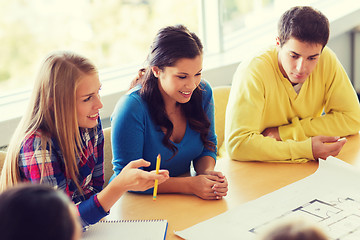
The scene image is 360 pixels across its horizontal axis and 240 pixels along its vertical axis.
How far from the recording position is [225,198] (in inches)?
48.9

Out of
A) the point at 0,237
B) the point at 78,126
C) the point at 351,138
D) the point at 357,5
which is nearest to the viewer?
the point at 0,237

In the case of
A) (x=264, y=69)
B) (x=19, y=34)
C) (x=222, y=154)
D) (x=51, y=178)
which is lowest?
(x=222, y=154)

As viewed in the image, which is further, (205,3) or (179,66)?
(205,3)

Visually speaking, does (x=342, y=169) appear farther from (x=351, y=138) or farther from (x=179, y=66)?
(x=179, y=66)

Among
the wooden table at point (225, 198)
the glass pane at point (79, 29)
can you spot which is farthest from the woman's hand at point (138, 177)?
the glass pane at point (79, 29)

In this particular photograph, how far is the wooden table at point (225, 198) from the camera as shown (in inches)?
45.7

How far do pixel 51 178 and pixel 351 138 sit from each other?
111 centimetres

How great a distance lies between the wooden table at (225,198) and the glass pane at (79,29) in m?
0.94

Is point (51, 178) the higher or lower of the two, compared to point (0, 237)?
lower

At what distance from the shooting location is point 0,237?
0.51 metres

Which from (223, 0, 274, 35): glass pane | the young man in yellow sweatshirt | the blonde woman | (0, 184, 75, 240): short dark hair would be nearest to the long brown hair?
the young man in yellow sweatshirt

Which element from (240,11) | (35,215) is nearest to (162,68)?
(35,215)

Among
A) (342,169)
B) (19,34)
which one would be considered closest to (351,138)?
(342,169)

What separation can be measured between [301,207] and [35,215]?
800mm
